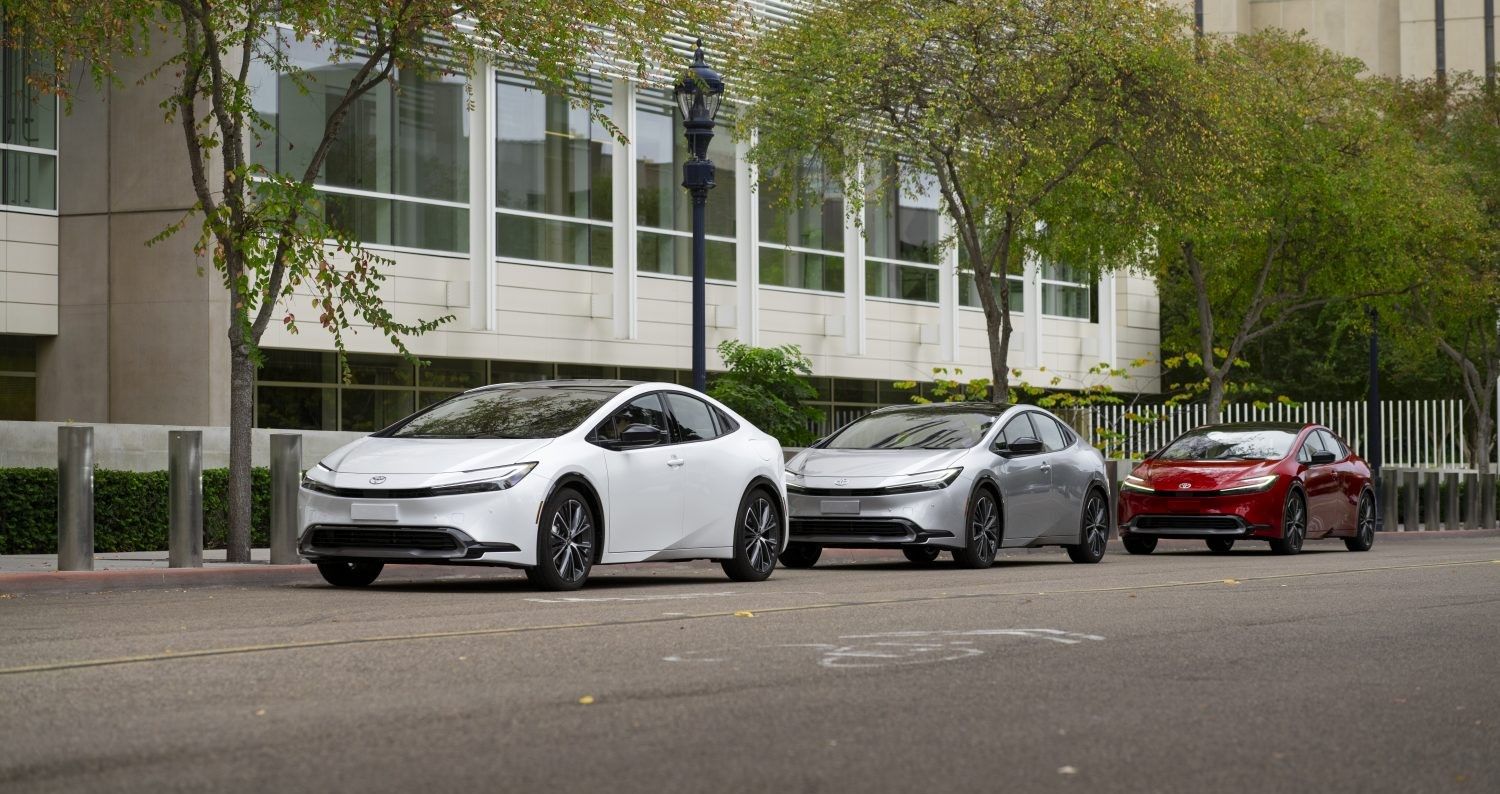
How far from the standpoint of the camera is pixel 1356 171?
31141mm

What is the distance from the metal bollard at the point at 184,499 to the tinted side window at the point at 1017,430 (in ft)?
23.1

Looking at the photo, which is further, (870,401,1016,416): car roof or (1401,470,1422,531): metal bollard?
(1401,470,1422,531): metal bollard

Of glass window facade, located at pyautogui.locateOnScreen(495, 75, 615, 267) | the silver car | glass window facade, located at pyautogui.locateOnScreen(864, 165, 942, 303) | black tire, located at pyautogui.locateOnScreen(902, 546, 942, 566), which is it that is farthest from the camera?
glass window facade, located at pyautogui.locateOnScreen(864, 165, 942, 303)

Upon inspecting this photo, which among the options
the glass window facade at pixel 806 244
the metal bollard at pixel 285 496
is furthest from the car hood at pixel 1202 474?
the glass window facade at pixel 806 244

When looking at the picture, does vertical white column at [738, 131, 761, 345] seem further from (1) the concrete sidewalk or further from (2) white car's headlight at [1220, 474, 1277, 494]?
(1) the concrete sidewalk

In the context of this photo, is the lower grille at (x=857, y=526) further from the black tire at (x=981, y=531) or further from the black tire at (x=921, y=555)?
the black tire at (x=921, y=555)

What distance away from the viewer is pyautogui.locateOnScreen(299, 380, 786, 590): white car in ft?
41.0

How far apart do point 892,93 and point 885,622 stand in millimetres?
14523

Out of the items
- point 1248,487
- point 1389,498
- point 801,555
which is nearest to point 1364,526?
point 1248,487

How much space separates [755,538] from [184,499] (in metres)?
4.31

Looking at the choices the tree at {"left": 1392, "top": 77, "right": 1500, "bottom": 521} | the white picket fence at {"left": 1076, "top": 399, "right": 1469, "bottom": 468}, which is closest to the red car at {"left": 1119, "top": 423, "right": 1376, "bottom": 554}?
the tree at {"left": 1392, "top": 77, "right": 1500, "bottom": 521}

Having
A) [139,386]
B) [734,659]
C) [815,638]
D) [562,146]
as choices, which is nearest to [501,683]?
[734,659]

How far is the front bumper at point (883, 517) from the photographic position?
648 inches

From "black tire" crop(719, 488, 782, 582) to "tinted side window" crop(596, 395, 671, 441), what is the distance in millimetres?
938
